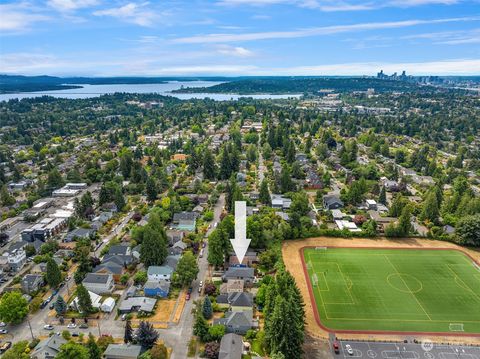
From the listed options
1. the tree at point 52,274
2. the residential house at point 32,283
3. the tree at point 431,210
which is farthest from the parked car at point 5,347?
the tree at point 431,210

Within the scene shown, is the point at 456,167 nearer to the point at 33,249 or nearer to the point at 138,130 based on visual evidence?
the point at 33,249

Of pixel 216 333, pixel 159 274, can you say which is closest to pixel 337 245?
pixel 216 333

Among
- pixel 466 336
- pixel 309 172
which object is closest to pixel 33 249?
pixel 466 336

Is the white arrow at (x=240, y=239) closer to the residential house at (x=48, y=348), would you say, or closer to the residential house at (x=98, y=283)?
the residential house at (x=98, y=283)

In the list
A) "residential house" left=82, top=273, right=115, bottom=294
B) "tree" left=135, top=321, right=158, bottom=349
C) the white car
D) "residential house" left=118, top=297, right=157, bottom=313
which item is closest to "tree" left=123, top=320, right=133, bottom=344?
"tree" left=135, top=321, right=158, bottom=349

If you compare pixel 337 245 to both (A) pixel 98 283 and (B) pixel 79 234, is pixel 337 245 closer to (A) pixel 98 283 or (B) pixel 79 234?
(A) pixel 98 283

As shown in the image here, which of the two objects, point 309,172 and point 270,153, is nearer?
point 309,172
